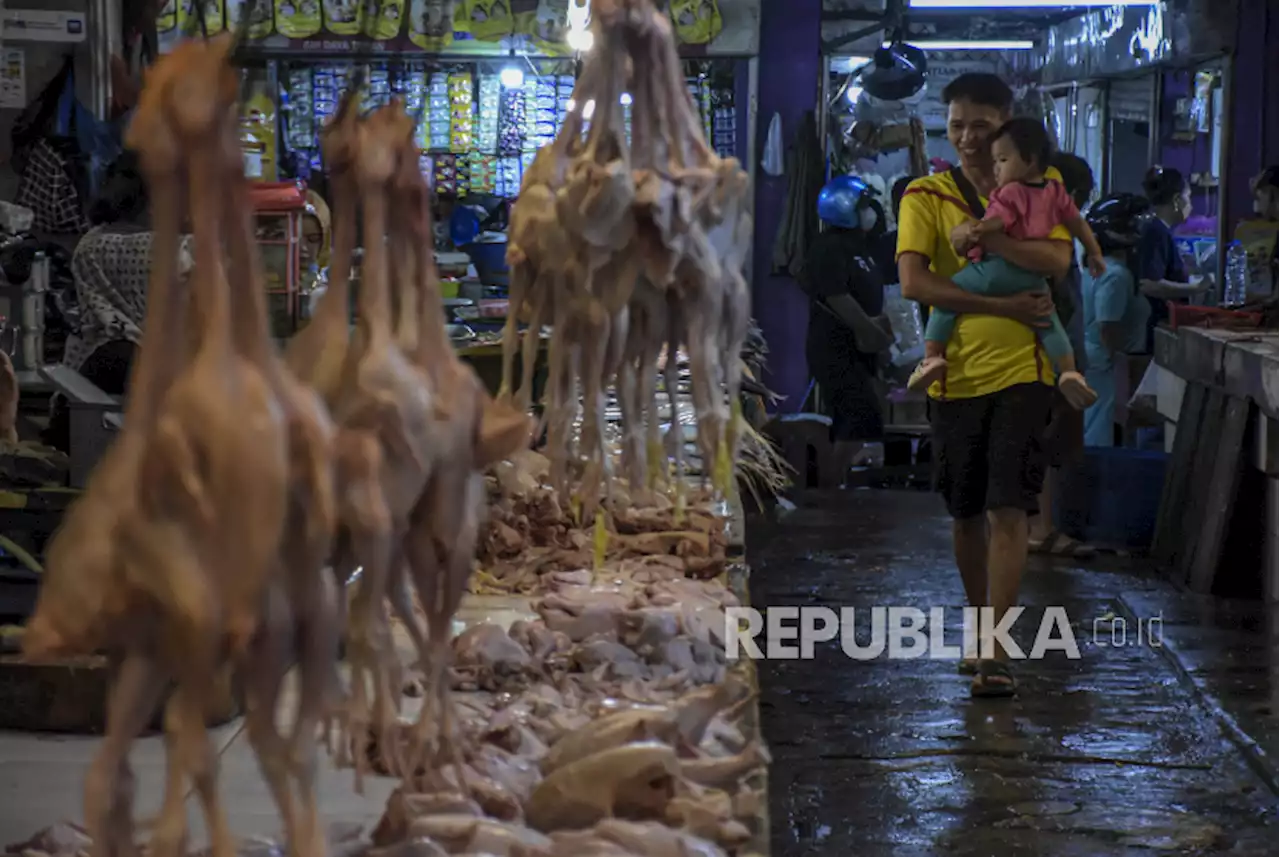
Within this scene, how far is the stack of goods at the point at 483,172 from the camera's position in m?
10.7

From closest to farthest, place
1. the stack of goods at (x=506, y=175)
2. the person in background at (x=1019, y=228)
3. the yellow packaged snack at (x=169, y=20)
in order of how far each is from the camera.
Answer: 1. the person in background at (x=1019, y=228)
2. the yellow packaged snack at (x=169, y=20)
3. the stack of goods at (x=506, y=175)

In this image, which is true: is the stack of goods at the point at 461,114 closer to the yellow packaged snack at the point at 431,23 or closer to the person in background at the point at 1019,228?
the yellow packaged snack at the point at 431,23

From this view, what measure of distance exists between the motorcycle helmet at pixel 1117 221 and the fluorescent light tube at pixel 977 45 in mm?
3662

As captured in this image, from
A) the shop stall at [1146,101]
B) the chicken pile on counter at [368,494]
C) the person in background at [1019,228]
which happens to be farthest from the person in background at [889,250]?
the chicken pile on counter at [368,494]

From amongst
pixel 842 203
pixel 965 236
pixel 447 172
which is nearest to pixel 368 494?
pixel 965 236

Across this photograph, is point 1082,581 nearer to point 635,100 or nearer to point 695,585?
point 695,585

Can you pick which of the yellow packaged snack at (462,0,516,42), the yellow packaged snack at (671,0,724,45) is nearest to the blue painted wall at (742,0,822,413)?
the yellow packaged snack at (671,0,724,45)

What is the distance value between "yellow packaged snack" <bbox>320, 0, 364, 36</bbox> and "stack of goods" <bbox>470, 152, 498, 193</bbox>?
1093 mm

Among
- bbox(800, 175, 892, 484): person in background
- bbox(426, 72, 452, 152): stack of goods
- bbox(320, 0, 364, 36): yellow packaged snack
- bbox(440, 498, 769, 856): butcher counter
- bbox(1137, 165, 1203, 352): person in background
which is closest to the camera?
bbox(440, 498, 769, 856): butcher counter

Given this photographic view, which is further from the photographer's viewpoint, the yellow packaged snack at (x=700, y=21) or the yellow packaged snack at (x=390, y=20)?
the yellow packaged snack at (x=700, y=21)

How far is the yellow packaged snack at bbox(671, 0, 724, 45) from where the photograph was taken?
1069cm

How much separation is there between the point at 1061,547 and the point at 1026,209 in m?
3.26

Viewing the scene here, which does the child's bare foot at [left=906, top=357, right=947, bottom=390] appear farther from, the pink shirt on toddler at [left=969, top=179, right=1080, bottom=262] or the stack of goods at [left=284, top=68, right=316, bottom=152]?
the stack of goods at [left=284, top=68, right=316, bottom=152]

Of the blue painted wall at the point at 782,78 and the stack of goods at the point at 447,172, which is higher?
the blue painted wall at the point at 782,78
